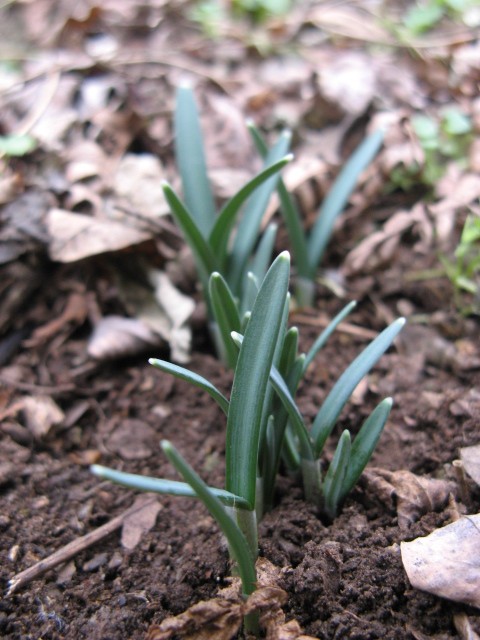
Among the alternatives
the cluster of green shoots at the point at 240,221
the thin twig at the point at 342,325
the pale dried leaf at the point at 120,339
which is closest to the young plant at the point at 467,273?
the thin twig at the point at 342,325

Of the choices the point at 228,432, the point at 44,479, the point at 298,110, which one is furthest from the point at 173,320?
the point at 298,110

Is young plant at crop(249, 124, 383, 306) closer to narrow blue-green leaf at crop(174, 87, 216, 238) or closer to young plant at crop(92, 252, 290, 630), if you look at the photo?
narrow blue-green leaf at crop(174, 87, 216, 238)

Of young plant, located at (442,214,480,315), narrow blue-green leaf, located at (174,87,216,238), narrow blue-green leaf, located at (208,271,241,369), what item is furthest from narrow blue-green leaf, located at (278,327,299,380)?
young plant, located at (442,214,480,315)

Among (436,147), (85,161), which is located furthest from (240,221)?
(436,147)

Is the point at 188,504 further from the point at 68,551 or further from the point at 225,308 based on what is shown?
the point at 225,308

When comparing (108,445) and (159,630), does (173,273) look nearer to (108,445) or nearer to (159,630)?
(108,445)

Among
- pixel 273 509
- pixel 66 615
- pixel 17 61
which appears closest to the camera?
pixel 66 615

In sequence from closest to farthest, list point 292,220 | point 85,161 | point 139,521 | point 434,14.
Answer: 1. point 139,521
2. point 292,220
3. point 85,161
4. point 434,14
